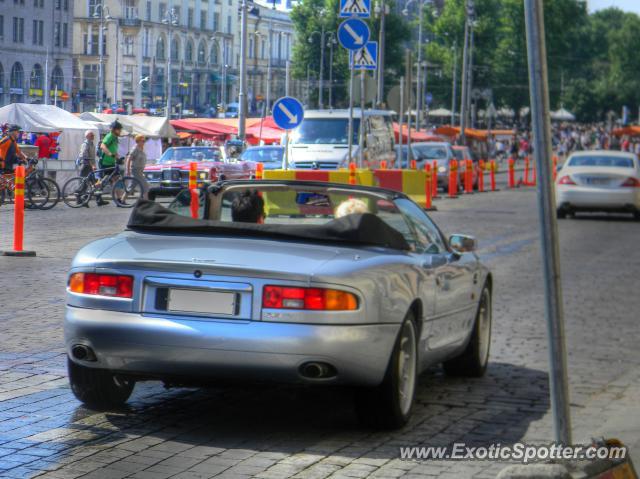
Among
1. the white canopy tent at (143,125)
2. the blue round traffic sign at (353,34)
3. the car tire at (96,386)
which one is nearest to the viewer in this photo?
the car tire at (96,386)

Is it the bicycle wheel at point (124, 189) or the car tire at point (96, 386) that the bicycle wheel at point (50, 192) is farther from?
the car tire at point (96, 386)

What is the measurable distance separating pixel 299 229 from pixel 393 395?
928 mm

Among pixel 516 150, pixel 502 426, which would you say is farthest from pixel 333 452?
pixel 516 150

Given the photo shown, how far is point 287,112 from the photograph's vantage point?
103 feet

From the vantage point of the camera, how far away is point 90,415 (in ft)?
24.2

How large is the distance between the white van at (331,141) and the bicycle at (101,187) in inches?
210

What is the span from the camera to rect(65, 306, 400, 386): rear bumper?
22.1 ft

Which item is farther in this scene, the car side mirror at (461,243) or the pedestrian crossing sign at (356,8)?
the pedestrian crossing sign at (356,8)

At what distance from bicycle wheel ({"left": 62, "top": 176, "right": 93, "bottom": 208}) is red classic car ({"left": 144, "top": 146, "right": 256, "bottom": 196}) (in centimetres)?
461

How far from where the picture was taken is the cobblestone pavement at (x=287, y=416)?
6.29 meters

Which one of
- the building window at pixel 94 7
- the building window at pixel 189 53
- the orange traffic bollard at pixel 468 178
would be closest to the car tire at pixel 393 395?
the orange traffic bollard at pixel 468 178

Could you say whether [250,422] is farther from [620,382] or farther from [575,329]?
[575,329]

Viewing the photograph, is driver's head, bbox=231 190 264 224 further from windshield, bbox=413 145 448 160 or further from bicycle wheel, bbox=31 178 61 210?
windshield, bbox=413 145 448 160

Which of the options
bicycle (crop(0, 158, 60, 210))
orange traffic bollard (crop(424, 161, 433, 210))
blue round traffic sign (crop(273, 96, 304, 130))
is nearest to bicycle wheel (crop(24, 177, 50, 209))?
bicycle (crop(0, 158, 60, 210))
